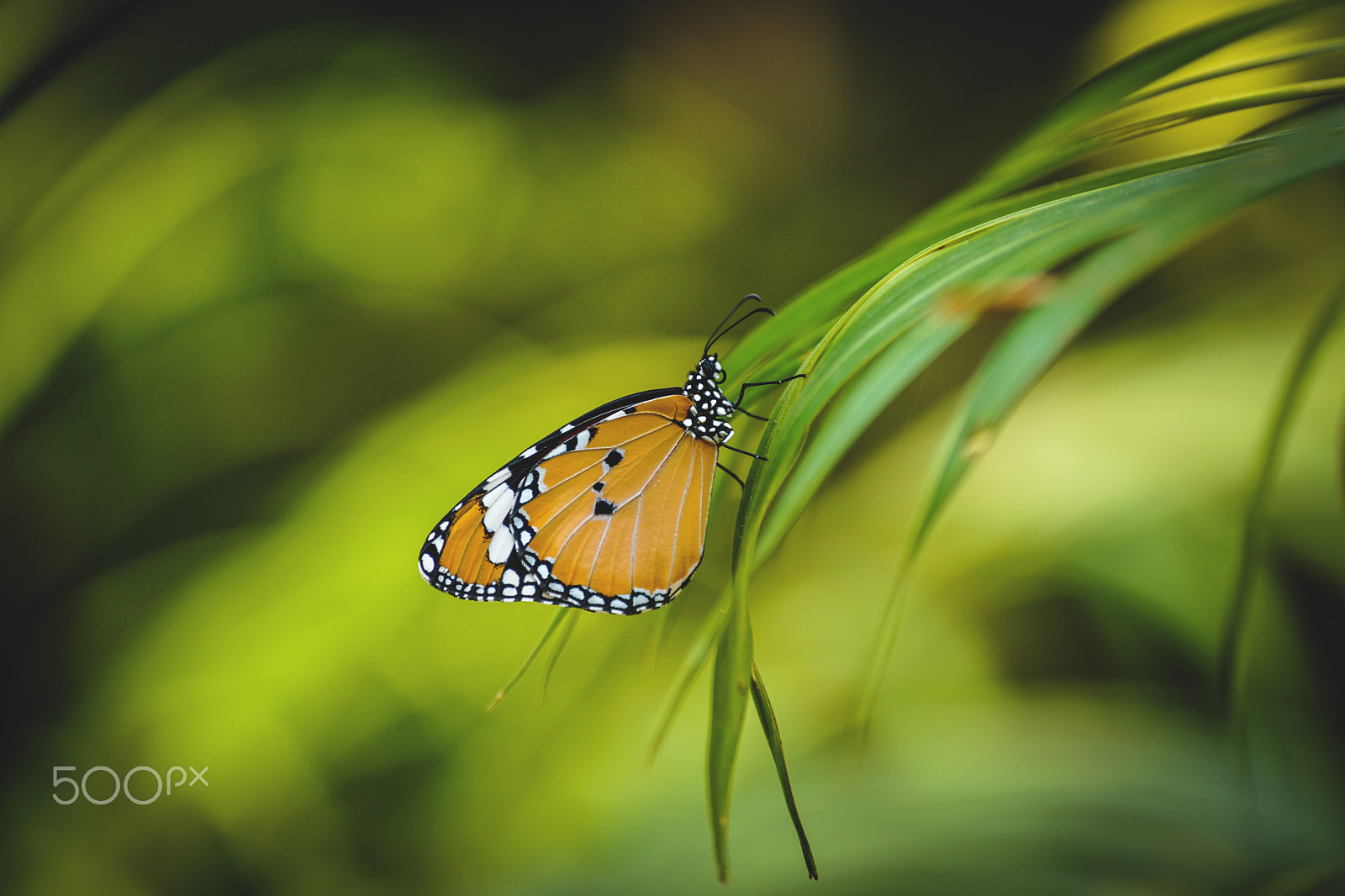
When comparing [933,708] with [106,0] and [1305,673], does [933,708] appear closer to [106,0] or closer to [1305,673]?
[1305,673]

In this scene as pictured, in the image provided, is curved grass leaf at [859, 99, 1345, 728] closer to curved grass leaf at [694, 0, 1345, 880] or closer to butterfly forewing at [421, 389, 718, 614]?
curved grass leaf at [694, 0, 1345, 880]

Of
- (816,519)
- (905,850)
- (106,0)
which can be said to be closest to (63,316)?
(106,0)

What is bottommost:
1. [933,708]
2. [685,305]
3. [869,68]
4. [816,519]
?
[933,708]

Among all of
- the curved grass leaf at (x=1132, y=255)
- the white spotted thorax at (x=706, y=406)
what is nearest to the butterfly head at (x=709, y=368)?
the white spotted thorax at (x=706, y=406)

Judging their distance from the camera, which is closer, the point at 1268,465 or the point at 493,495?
the point at 1268,465

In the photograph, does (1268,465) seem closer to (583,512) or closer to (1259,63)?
(1259,63)

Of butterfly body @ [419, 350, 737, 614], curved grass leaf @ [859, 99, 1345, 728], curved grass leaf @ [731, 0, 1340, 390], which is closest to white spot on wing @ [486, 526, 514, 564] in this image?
butterfly body @ [419, 350, 737, 614]

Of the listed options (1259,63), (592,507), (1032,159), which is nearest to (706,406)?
(592,507)

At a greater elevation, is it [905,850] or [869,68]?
[869,68]
